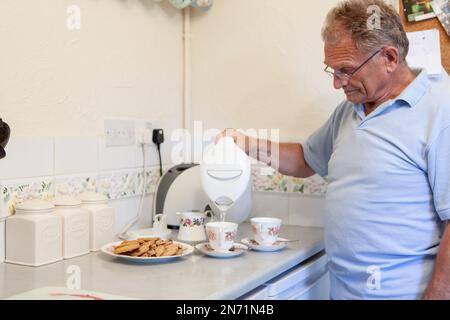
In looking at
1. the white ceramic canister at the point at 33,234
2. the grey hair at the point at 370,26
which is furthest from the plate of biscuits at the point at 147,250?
the grey hair at the point at 370,26

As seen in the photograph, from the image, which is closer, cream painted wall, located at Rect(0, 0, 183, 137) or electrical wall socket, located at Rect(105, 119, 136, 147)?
cream painted wall, located at Rect(0, 0, 183, 137)

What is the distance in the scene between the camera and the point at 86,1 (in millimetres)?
1639

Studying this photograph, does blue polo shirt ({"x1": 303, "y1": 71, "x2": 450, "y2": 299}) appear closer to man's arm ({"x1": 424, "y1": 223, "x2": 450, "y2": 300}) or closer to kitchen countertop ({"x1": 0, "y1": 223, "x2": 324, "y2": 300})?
man's arm ({"x1": 424, "y1": 223, "x2": 450, "y2": 300})

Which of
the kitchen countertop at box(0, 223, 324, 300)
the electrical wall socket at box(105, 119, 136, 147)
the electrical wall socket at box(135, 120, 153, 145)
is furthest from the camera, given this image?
the electrical wall socket at box(135, 120, 153, 145)

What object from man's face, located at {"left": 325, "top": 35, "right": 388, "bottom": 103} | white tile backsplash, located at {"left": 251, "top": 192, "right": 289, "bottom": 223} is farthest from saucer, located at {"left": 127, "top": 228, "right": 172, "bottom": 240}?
man's face, located at {"left": 325, "top": 35, "right": 388, "bottom": 103}

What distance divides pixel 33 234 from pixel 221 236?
0.49 metres

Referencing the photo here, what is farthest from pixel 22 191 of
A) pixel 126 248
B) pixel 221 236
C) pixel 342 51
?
pixel 342 51

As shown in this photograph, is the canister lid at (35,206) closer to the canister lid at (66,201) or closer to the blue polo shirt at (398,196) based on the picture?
the canister lid at (66,201)

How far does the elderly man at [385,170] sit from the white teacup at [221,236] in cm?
28

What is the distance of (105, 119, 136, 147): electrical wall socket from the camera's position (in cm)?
173

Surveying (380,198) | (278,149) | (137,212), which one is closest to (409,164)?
(380,198)
